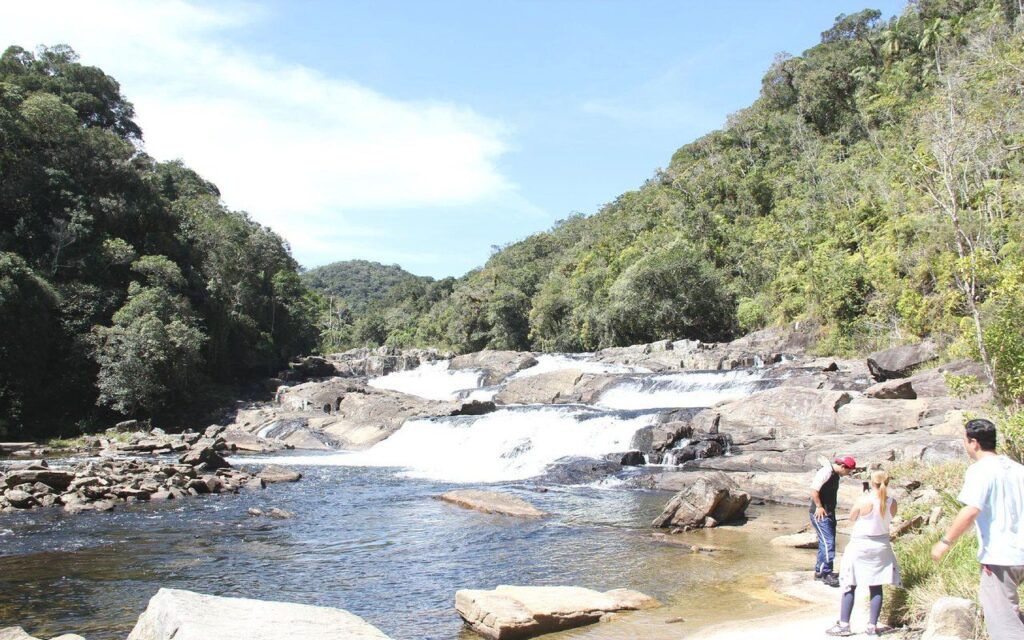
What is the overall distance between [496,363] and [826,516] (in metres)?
32.9

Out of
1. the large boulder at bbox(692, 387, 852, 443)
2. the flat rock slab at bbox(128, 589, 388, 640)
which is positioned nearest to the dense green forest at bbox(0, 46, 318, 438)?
the large boulder at bbox(692, 387, 852, 443)

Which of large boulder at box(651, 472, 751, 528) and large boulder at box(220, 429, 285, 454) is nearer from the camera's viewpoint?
large boulder at box(651, 472, 751, 528)

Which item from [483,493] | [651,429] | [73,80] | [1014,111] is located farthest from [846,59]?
[73,80]

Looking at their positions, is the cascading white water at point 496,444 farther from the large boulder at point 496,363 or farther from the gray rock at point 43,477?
the large boulder at point 496,363

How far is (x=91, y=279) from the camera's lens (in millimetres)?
35062

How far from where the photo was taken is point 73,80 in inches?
1825

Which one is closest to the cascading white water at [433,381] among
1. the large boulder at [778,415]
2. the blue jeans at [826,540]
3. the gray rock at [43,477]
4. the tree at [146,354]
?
the tree at [146,354]

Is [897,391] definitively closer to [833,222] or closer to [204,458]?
[204,458]

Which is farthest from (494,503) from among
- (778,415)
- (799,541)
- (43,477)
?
(43,477)

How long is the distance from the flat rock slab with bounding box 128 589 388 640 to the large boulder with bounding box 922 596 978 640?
175 inches

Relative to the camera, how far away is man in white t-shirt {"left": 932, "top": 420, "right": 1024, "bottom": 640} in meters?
4.12

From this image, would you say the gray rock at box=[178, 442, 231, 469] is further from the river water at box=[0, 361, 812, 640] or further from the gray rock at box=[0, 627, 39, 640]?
the gray rock at box=[0, 627, 39, 640]

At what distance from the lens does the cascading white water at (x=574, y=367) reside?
32281mm

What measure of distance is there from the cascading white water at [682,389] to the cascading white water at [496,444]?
339 cm
